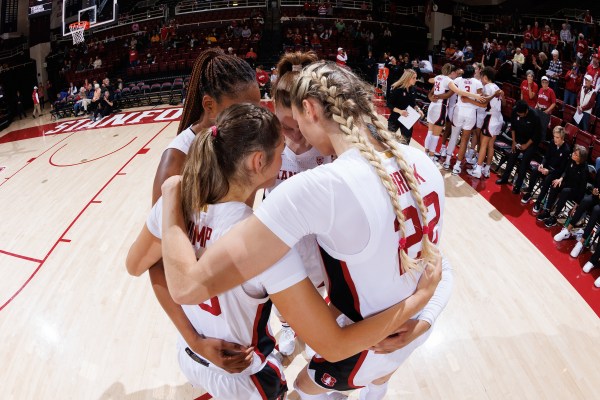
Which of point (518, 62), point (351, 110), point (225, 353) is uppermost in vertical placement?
point (518, 62)

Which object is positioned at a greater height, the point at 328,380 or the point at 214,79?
the point at 214,79

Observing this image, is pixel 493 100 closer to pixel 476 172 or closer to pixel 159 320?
pixel 476 172

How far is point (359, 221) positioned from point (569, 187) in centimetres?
466

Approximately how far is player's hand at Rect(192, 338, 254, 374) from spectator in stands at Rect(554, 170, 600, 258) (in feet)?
13.4

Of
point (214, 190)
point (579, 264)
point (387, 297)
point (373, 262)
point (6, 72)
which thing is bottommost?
point (579, 264)

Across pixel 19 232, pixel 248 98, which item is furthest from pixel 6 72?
pixel 248 98

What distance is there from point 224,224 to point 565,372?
2.89 metres

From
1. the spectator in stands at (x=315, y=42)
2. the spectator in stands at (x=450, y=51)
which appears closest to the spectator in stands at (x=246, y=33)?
the spectator in stands at (x=315, y=42)

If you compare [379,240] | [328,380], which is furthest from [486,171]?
[379,240]

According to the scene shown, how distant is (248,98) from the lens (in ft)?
7.48

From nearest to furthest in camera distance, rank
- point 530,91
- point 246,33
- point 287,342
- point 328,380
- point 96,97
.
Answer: point 328,380, point 287,342, point 530,91, point 96,97, point 246,33

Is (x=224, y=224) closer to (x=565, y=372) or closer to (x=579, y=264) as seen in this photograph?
(x=565, y=372)

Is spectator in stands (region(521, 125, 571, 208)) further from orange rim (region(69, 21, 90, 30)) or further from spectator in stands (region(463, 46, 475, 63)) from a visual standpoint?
orange rim (region(69, 21, 90, 30))

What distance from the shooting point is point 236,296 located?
147cm
